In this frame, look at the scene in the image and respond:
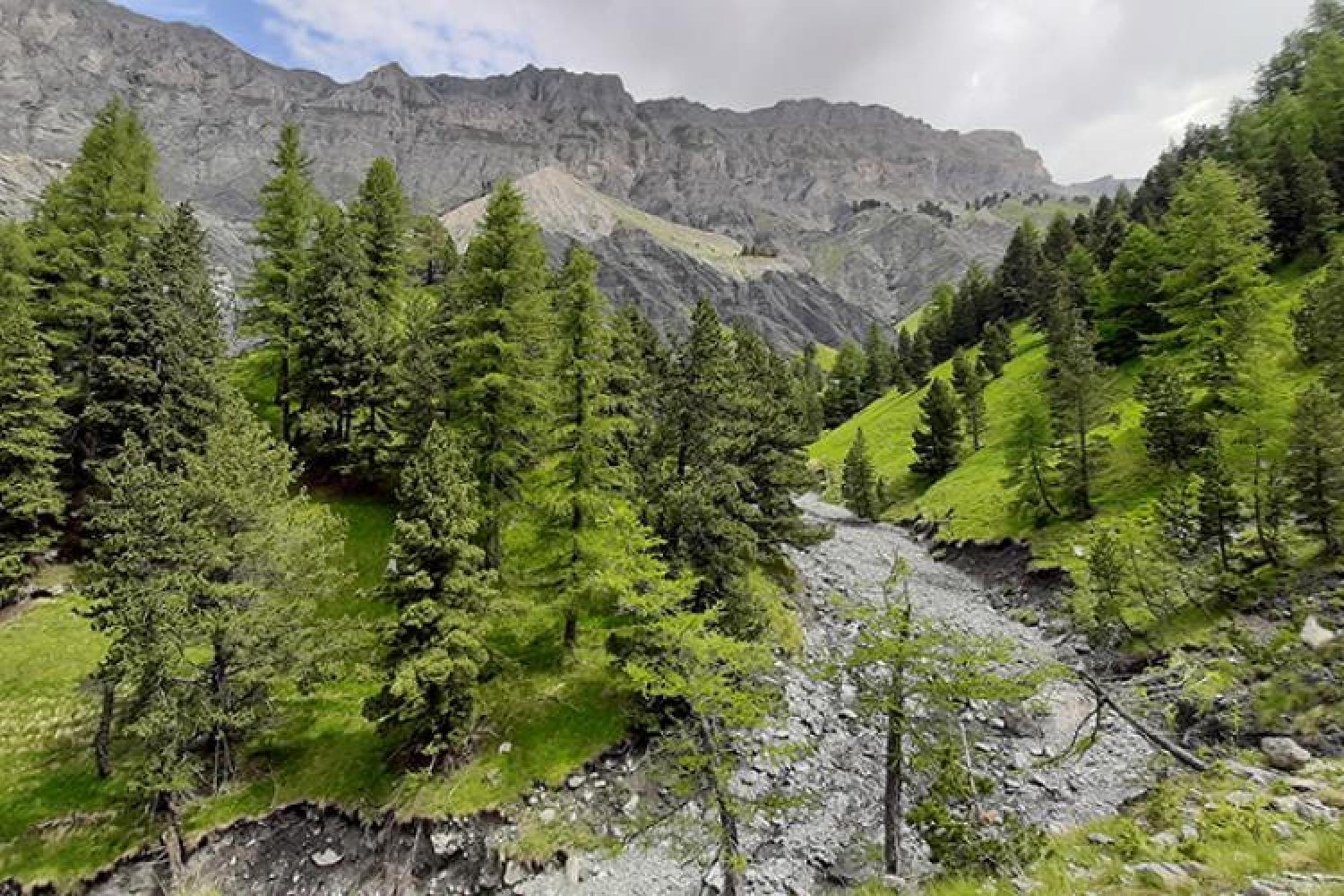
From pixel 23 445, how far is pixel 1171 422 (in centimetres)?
6019

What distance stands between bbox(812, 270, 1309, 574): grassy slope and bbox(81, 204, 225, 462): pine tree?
48.8 m

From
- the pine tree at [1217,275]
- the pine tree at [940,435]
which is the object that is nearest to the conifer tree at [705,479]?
the pine tree at [1217,275]

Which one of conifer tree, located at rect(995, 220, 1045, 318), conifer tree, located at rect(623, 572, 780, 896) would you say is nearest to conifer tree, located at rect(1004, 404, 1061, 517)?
conifer tree, located at rect(623, 572, 780, 896)

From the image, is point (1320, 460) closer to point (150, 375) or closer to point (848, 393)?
point (150, 375)

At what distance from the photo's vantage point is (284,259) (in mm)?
39625

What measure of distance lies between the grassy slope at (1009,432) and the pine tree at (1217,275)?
1202mm

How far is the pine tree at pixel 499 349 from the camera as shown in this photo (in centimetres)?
2552

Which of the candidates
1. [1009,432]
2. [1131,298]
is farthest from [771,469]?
[1131,298]

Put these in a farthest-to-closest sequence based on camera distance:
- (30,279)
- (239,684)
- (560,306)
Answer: (30,279), (560,306), (239,684)

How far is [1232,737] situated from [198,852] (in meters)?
33.2

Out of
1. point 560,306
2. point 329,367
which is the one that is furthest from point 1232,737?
point 329,367

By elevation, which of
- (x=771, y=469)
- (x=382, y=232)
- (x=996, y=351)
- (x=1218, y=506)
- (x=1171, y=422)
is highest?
(x=382, y=232)

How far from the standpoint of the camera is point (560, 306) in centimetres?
2480

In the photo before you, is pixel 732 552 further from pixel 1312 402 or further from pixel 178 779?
pixel 1312 402
